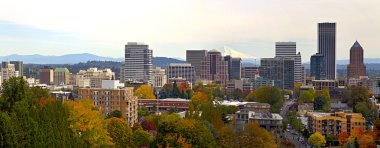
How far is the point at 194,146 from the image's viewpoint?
103 feet

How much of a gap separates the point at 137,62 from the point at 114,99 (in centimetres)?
11081

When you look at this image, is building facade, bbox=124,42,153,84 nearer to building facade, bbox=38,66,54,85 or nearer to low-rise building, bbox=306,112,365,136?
building facade, bbox=38,66,54,85

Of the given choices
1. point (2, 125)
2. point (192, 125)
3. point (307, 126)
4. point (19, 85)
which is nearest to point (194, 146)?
point (192, 125)

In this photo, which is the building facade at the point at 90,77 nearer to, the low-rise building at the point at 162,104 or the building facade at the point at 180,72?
the building facade at the point at 180,72

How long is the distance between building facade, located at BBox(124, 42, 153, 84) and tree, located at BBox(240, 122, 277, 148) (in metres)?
129

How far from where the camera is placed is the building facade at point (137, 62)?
170 m

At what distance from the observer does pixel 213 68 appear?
180 m

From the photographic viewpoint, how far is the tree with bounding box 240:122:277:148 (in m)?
37.4

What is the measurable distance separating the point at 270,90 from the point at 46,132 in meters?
70.0

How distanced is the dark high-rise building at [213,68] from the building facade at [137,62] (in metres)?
16.2

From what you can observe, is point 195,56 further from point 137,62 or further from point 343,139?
point 343,139

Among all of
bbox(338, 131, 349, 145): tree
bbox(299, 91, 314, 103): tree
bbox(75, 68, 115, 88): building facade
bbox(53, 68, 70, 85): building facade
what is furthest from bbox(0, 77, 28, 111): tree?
bbox(53, 68, 70, 85): building facade

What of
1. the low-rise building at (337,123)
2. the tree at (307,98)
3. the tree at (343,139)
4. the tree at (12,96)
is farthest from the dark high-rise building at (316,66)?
the tree at (12,96)

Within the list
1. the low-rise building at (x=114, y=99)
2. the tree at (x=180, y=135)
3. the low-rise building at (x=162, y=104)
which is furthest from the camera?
the low-rise building at (x=162, y=104)
